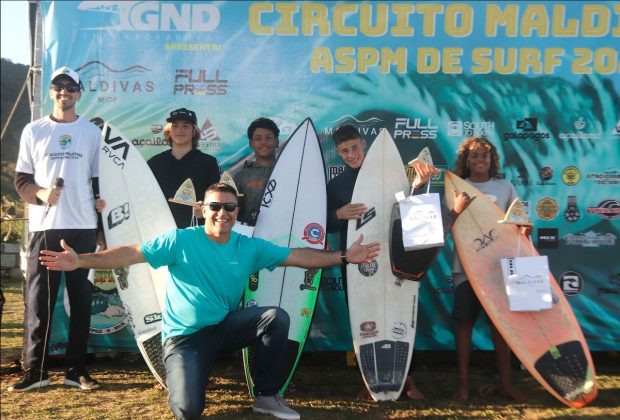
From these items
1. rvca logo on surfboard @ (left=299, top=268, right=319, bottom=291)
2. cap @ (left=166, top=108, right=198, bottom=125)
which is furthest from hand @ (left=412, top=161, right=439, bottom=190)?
cap @ (left=166, top=108, right=198, bottom=125)

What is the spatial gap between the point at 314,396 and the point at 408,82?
2.29m

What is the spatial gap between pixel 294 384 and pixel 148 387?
0.97 m

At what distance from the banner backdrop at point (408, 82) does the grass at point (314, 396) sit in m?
0.86

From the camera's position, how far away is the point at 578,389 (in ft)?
9.64

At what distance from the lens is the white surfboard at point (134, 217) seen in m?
3.36

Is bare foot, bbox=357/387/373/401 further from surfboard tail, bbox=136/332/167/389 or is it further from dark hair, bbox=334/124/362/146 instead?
dark hair, bbox=334/124/362/146

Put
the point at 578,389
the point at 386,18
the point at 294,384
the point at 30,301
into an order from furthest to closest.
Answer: the point at 386,18
the point at 294,384
the point at 30,301
the point at 578,389

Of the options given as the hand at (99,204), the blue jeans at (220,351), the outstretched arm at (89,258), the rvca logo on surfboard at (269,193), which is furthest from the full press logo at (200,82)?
the blue jeans at (220,351)

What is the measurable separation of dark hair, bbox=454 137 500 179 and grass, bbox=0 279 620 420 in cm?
138

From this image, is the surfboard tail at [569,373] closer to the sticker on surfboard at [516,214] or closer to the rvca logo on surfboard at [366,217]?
the sticker on surfboard at [516,214]

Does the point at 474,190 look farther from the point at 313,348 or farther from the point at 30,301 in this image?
the point at 30,301

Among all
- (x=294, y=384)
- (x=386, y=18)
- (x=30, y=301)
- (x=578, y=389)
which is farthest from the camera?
(x=386, y=18)

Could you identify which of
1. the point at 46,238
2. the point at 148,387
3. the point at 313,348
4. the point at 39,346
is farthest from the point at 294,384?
the point at 46,238

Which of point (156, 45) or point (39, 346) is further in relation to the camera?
point (156, 45)
